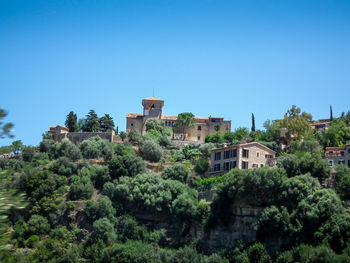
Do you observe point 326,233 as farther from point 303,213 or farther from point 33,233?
point 33,233

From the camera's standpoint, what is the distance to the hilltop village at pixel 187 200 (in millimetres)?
39719

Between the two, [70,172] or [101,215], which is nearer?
[101,215]

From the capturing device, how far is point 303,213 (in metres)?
39.4

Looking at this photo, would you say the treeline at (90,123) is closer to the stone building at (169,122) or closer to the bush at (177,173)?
the stone building at (169,122)

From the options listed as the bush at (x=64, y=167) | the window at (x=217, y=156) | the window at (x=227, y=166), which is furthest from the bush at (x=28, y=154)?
the window at (x=227, y=166)

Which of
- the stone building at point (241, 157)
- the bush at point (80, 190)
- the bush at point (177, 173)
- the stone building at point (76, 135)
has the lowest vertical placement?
the bush at point (80, 190)

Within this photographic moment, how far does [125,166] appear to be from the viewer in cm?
5503

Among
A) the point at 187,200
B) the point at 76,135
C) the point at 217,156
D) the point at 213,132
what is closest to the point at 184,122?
the point at 213,132

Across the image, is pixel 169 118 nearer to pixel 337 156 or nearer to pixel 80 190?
pixel 80 190

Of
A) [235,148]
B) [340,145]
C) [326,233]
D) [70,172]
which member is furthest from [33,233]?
[340,145]

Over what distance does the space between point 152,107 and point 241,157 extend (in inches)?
969

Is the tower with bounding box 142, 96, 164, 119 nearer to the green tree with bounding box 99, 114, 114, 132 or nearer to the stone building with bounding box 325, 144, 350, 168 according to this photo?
the green tree with bounding box 99, 114, 114, 132

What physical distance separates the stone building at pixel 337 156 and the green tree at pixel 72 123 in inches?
1350

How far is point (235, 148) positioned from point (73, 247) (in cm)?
1828
